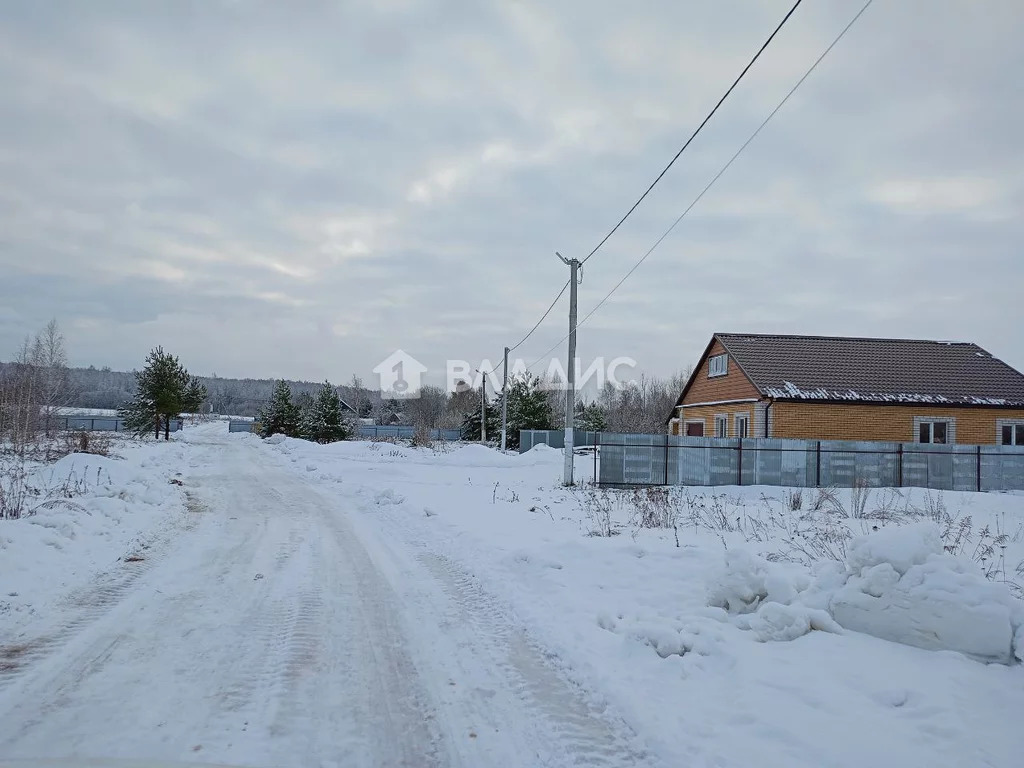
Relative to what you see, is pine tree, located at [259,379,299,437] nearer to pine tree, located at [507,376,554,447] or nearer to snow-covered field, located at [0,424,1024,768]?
pine tree, located at [507,376,554,447]

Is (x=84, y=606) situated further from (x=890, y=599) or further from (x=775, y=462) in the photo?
(x=775, y=462)

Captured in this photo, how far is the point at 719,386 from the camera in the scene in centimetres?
2827

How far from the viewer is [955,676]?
177 inches

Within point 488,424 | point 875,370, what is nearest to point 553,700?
point 875,370

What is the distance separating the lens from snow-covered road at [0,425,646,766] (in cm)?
355

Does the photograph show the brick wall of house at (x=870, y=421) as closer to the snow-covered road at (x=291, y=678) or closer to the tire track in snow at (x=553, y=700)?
the snow-covered road at (x=291, y=678)

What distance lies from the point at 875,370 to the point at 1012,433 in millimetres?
5672

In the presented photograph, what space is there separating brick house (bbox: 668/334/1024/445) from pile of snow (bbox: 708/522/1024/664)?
→ 19.3 metres

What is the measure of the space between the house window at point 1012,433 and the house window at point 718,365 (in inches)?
424

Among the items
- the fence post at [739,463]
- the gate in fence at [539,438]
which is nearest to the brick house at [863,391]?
the fence post at [739,463]

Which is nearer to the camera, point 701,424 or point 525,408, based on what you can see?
point 701,424

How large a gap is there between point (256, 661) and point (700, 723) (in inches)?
126

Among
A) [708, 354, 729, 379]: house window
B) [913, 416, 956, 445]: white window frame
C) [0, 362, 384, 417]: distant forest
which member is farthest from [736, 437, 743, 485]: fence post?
[0, 362, 384, 417]: distant forest

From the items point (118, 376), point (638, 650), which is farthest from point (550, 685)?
point (118, 376)
